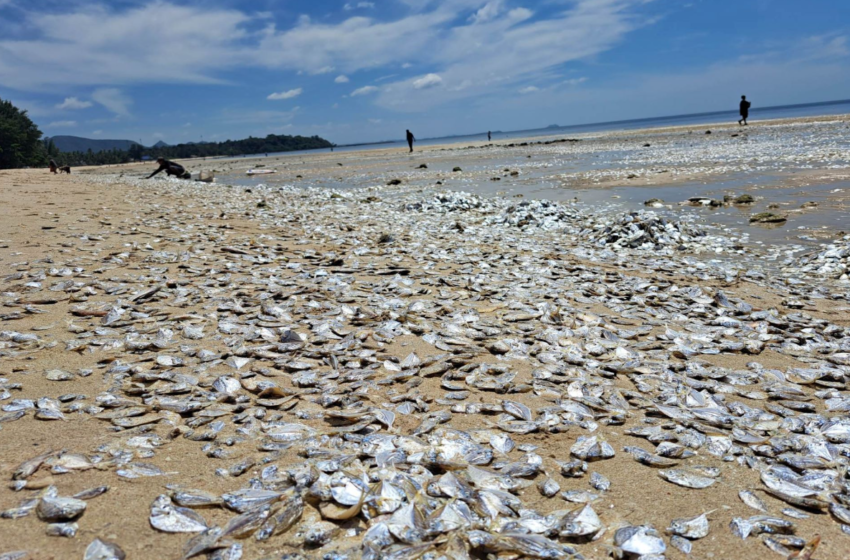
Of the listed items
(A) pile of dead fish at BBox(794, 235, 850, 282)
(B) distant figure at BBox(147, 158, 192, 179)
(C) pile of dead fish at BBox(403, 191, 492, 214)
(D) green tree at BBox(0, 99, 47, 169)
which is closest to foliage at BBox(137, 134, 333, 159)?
(D) green tree at BBox(0, 99, 47, 169)

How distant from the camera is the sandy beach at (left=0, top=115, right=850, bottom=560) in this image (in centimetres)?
220

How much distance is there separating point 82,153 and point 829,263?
131189 millimetres

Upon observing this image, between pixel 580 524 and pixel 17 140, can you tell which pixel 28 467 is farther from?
pixel 17 140

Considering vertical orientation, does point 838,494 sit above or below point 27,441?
below

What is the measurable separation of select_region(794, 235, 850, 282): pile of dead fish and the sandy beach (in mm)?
36

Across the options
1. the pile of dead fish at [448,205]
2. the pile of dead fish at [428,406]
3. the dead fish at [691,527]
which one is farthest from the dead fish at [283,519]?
the pile of dead fish at [448,205]

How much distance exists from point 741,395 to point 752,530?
1.61m

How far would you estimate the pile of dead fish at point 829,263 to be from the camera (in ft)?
21.4

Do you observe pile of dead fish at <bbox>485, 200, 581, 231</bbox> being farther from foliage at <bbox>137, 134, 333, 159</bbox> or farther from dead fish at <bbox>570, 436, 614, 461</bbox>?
foliage at <bbox>137, 134, 333, 159</bbox>

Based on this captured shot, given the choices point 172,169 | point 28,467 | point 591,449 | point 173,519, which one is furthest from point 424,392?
point 172,169

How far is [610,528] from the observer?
2.23 metres

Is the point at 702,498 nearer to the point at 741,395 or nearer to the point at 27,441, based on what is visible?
the point at 741,395

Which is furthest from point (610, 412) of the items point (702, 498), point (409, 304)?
point (409, 304)

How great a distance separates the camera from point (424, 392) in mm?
3557
